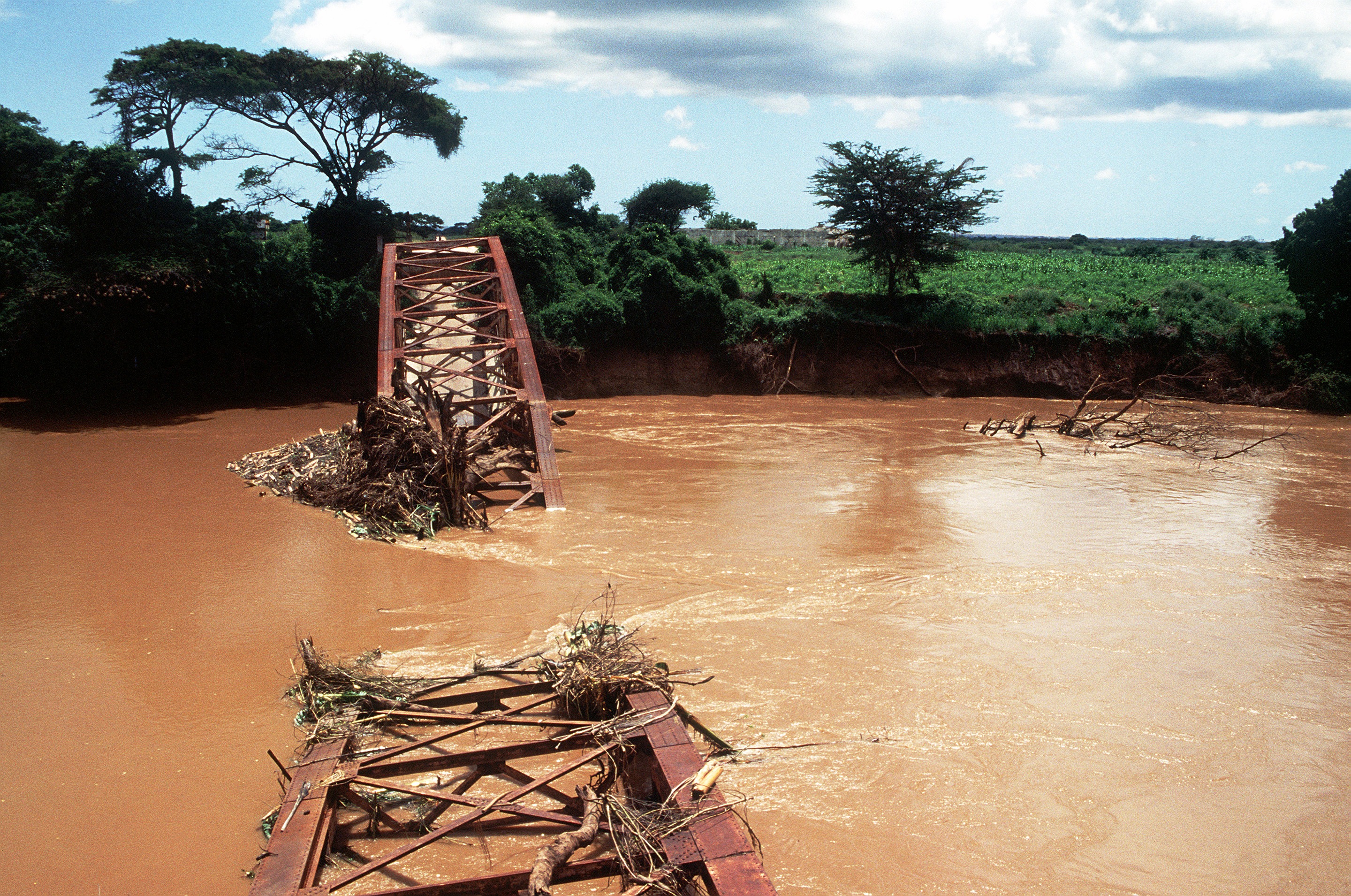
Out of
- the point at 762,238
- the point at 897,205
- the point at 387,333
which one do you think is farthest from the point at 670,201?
the point at 387,333

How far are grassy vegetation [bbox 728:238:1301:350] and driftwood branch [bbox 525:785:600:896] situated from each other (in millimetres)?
19892

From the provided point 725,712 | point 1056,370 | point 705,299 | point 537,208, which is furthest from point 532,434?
point 537,208

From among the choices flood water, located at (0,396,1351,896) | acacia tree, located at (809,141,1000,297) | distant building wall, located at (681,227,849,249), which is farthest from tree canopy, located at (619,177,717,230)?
flood water, located at (0,396,1351,896)

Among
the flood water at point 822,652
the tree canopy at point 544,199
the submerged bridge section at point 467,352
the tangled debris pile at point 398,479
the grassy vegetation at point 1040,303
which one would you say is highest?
the tree canopy at point 544,199

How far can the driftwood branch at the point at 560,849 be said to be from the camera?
3428mm

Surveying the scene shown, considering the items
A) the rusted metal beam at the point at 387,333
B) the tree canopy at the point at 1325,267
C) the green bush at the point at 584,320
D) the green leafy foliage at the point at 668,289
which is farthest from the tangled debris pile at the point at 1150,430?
the rusted metal beam at the point at 387,333

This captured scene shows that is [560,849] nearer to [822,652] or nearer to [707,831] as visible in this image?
[707,831]

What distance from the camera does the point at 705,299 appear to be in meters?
22.8

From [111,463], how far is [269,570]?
7113mm

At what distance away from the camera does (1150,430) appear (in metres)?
17.0

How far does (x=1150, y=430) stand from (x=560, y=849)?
54.0 ft

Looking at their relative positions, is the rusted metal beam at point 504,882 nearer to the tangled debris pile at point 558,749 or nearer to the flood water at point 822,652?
the tangled debris pile at point 558,749

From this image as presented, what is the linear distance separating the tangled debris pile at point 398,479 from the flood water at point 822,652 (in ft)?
1.34

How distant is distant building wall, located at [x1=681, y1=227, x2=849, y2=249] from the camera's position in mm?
43469
